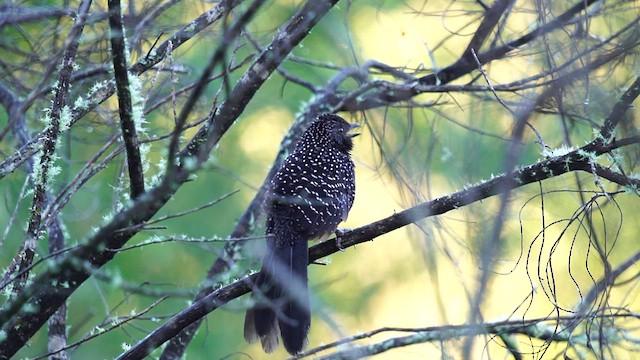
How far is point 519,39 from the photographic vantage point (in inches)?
143

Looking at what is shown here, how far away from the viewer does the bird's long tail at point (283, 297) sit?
11.2ft

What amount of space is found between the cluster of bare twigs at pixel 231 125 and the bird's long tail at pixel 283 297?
0.50ft

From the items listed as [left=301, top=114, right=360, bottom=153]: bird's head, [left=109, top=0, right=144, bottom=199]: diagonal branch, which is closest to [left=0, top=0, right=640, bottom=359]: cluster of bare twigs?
[left=109, top=0, right=144, bottom=199]: diagonal branch

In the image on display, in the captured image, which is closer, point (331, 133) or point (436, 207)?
point (436, 207)

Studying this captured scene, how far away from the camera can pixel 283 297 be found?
344 cm

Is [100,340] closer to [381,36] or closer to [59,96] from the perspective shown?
[381,36]

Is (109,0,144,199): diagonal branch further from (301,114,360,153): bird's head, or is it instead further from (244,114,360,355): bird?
(301,114,360,153): bird's head

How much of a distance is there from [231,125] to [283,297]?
91 centimetres

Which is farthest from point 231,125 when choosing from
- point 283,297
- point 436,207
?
point 283,297

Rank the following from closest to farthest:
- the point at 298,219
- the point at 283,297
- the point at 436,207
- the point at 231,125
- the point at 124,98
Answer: the point at 124,98
the point at 436,207
the point at 231,125
the point at 283,297
the point at 298,219

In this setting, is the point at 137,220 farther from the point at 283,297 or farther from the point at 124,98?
the point at 283,297

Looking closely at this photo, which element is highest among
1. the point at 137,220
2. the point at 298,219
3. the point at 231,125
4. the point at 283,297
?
the point at 298,219

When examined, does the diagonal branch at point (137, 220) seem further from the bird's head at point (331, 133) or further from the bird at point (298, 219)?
the bird's head at point (331, 133)

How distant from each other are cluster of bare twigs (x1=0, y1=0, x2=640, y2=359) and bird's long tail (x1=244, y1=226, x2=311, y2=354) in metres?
0.15
